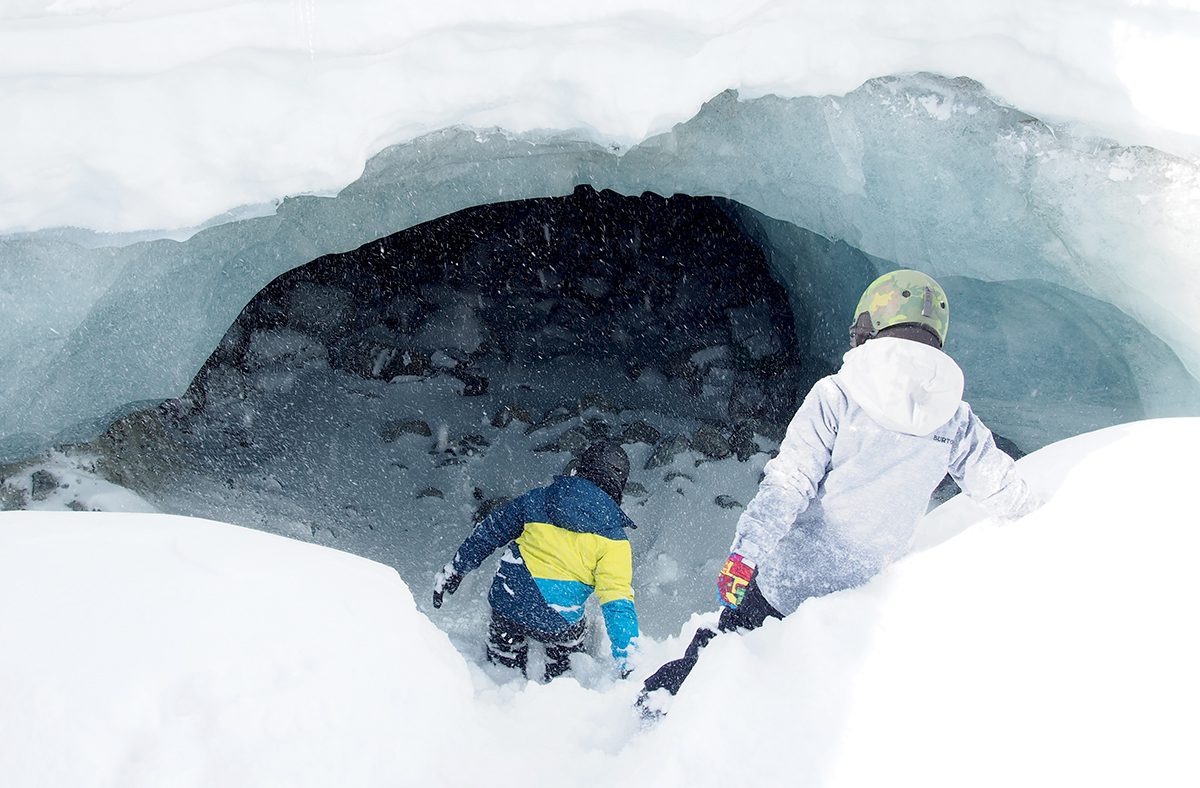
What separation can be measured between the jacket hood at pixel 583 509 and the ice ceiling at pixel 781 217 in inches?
38.5

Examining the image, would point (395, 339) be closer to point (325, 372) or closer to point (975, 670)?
point (325, 372)

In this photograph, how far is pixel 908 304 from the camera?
1737 millimetres

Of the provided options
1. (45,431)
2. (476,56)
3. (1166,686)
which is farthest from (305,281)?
(1166,686)

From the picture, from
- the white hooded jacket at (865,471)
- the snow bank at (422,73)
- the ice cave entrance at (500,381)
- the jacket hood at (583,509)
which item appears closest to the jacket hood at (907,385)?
the white hooded jacket at (865,471)

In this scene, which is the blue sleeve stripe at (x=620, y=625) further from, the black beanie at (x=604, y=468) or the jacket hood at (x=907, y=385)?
the jacket hood at (x=907, y=385)

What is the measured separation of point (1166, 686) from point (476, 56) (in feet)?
6.65

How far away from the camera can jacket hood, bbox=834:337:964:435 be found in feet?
5.32

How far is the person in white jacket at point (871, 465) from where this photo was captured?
1.63 meters

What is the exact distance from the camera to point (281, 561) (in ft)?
5.00

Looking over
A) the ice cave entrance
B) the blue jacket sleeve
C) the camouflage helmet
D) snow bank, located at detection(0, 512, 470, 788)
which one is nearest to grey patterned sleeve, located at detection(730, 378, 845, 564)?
the camouflage helmet

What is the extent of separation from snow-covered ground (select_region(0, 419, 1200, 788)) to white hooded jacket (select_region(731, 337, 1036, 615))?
0.28 ft

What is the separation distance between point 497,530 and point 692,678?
902 mm

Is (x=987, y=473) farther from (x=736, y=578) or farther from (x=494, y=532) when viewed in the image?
(x=494, y=532)

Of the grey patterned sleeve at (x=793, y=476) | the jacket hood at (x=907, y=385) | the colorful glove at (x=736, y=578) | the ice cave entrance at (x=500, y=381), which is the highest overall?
the jacket hood at (x=907, y=385)
